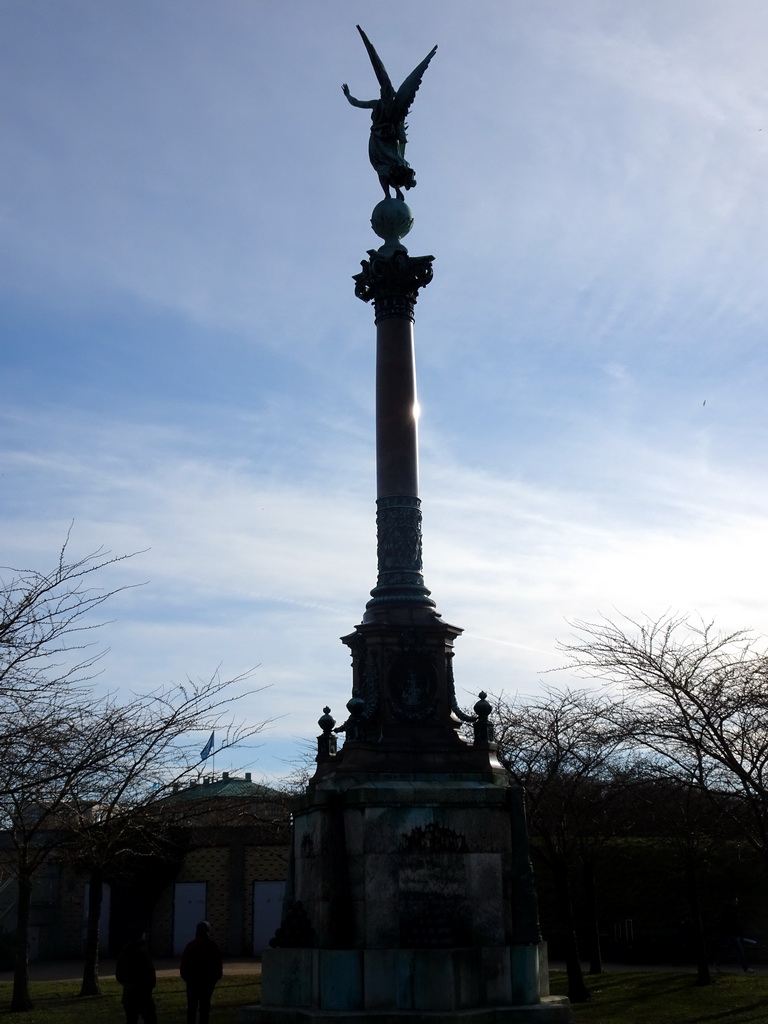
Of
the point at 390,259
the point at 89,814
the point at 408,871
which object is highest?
the point at 390,259

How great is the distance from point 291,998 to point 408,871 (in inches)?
84.0

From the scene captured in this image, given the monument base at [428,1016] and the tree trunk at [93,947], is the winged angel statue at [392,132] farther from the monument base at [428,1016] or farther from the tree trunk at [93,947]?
the tree trunk at [93,947]

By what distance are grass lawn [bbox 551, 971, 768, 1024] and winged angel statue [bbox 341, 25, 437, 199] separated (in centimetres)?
1311

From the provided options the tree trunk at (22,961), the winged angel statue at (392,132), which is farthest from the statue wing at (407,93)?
the tree trunk at (22,961)

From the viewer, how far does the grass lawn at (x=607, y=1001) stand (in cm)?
1762

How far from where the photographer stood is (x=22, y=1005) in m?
20.5

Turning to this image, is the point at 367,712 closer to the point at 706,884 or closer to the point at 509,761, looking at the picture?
the point at 509,761

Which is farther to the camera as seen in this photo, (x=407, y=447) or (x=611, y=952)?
(x=611, y=952)

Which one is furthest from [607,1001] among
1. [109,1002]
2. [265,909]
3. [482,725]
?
[265,909]

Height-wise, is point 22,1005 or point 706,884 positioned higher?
point 706,884

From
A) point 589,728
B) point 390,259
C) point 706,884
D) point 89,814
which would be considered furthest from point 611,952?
point 390,259

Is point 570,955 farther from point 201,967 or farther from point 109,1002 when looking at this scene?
point 201,967

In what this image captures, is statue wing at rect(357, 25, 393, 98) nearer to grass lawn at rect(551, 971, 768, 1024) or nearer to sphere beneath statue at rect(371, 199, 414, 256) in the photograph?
sphere beneath statue at rect(371, 199, 414, 256)

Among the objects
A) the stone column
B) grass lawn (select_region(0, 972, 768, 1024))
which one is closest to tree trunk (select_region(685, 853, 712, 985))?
grass lawn (select_region(0, 972, 768, 1024))
